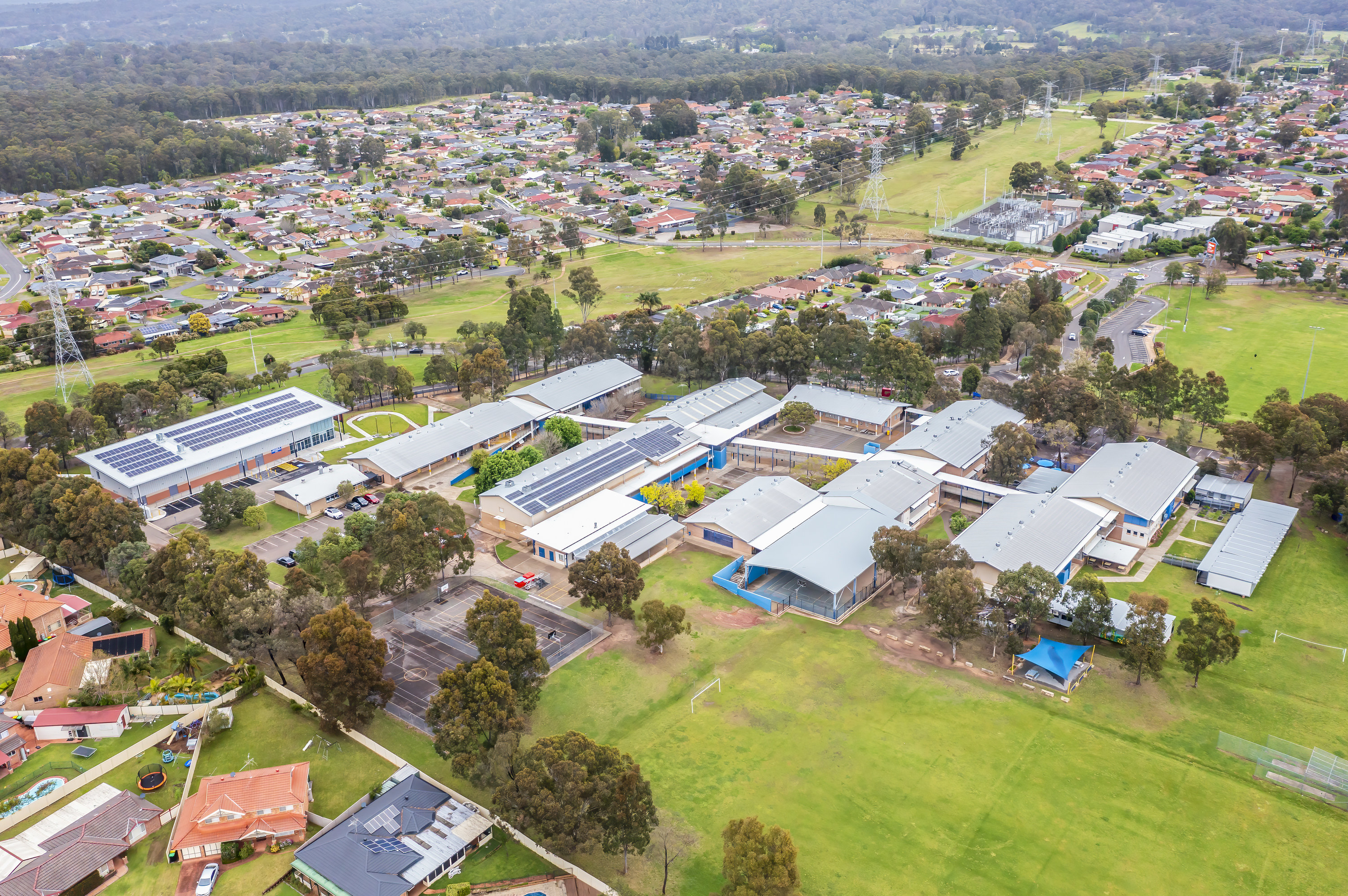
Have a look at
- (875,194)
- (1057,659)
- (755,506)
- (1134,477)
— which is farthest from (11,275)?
(1057,659)

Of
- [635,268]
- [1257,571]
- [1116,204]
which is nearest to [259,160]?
[635,268]

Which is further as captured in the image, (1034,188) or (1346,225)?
(1034,188)

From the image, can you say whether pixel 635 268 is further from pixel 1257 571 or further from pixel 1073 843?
pixel 1073 843

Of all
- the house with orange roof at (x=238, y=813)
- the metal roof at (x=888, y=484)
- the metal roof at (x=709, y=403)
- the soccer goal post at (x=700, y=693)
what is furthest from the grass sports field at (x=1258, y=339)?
the house with orange roof at (x=238, y=813)

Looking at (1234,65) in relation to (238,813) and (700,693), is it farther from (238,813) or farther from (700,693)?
(238,813)

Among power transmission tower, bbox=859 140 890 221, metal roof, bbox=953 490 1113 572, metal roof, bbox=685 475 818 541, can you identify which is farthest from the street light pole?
power transmission tower, bbox=859 140 890 221

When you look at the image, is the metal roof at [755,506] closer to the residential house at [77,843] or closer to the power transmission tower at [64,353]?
the residential house at [77,843]
